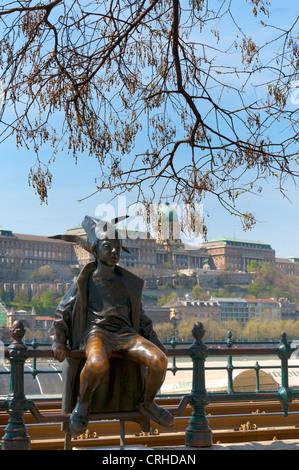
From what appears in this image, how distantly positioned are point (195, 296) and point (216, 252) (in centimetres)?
2784

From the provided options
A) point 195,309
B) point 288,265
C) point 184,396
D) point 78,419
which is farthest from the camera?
point 288,265

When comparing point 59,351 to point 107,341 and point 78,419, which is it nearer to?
point 107,341

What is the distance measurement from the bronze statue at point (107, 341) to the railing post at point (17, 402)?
26 cm

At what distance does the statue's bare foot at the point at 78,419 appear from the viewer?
13.8 ft

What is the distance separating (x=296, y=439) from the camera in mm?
5844

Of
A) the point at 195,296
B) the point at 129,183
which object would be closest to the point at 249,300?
the point at 195,296

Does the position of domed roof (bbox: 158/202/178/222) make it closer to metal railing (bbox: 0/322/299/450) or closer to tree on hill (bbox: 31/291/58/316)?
metal railing (bbox: 0/322/299/450)

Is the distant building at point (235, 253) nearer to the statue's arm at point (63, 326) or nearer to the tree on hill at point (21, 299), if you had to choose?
the tree on hill at point (21, 299)

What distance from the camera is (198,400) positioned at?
16.5 feet

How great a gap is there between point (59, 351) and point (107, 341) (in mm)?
286

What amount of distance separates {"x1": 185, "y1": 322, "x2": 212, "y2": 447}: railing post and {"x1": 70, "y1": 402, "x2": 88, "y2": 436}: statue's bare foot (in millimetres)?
1047

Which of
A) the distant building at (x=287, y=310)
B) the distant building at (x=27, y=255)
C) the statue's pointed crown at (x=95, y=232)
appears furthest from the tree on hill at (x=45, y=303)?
the statue's pointed crown at (x=95, y=232)

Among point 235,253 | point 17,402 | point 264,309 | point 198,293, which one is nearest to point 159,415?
point 17,402
